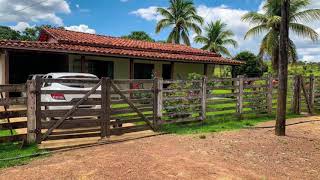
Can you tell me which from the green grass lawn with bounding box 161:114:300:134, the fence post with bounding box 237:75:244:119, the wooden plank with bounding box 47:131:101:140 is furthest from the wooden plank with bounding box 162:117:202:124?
the wooden plank with bounding box 47:131:101:140

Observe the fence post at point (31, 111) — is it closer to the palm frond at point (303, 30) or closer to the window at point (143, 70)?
the window at point (143, 70)

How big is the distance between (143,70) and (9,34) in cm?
3553

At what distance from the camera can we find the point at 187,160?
662 cm

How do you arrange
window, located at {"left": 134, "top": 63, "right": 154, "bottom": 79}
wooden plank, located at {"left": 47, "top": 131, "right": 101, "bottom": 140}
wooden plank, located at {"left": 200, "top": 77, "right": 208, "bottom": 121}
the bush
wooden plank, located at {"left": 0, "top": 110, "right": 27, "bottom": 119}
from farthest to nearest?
window, located at {"left": 134, "top": 63, "right": 154, "bottom": 79}
wooden plank, located at {"left": 200, "top": 77, "right": 208, "bottom": 121}
the bush
wooden plank, located at {"left": 47, "top": 131, "right": 101, "bottom": 140}
wooden plank, located at {"left": 0, "top": 110, "right": 27, "bottom": 119}

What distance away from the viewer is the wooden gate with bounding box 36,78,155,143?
25.5 feet

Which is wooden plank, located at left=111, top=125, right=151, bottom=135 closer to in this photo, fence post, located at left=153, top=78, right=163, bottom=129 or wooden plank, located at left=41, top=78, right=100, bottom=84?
fence post, located at left=153, top=78, right=163, bottom=129

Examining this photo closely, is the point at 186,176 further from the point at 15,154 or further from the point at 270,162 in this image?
the point at 15,154

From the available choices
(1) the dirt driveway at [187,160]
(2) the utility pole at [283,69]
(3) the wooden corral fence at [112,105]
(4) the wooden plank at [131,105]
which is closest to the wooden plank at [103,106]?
(3) the wooden corral fence at [112,105]

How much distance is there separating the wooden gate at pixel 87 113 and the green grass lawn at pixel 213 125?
101 cm

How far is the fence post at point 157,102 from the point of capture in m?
9.85

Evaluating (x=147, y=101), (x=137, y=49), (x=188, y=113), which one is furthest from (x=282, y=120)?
(x=137, y=49)

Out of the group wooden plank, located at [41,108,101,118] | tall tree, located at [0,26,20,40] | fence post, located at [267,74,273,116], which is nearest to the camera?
wooden plank, located at [41,108,101,118]

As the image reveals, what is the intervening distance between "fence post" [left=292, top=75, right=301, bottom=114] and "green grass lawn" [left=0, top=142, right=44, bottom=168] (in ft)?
37.1

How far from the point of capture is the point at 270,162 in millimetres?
6715
